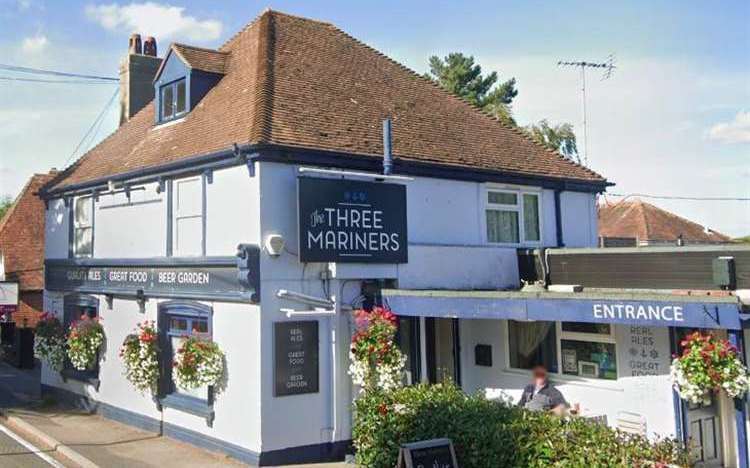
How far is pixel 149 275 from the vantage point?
1351cm

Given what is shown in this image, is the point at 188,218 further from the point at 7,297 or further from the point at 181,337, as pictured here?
the point at 7,297

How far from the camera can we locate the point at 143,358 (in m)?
12.9

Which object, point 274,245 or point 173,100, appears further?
point 173,100

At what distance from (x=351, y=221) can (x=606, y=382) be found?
15.7 ft

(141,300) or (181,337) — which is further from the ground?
(141,300)

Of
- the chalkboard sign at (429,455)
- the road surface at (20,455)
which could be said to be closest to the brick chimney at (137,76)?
the road surface at (20,455)

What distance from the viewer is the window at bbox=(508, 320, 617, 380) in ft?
37.3

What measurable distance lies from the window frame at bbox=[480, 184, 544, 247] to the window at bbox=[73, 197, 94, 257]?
8483 millimetres

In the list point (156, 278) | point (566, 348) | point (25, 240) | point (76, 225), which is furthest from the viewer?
point (25, 240)

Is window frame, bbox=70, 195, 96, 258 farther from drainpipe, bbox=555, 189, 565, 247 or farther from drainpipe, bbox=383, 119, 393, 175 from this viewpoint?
drainpipe, bbox=555, 189, 565, 247

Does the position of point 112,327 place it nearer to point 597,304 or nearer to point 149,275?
point 149,275

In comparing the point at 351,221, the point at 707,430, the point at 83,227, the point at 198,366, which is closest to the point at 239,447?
the point at 198,366

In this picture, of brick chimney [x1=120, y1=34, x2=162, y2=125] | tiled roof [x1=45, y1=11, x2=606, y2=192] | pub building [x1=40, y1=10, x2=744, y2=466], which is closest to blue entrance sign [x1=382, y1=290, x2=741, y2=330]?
pub building [x1=40, y1=10, x2=744, y2=466]

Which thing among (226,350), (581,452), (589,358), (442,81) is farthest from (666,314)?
(442,81)
